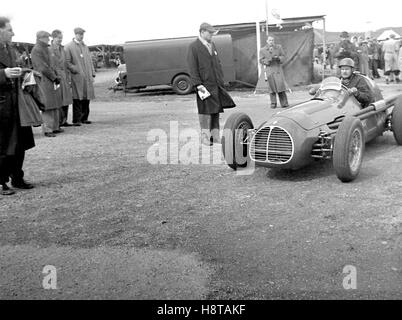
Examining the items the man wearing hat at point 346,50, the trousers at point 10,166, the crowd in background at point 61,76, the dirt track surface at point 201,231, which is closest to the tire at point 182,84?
the man wearing hat at point 346,50

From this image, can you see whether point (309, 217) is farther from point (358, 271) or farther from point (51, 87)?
point (51, 87)

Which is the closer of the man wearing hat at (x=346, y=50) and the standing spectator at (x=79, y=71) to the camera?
the standing spectator at (x=79, y=71)

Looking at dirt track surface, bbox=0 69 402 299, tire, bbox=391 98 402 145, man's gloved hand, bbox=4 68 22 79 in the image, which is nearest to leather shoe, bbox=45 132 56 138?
dirt track surface, bbox=0 69 402 299

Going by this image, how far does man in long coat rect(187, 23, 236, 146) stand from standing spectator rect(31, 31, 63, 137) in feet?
10.4

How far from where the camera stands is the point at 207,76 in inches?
312

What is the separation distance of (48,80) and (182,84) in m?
8.52

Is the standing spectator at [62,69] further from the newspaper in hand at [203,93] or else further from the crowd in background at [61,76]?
the newspaper in hand at [203,93]

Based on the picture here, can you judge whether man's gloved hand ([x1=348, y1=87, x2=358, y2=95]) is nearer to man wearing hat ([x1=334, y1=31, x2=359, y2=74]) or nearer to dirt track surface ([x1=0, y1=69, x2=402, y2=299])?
dirt track surface ([x1=0, y1=69, x2=402, y2=299])

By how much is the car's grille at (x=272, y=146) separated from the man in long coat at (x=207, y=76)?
2204mm

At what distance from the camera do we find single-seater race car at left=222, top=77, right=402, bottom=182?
5414 millimetres

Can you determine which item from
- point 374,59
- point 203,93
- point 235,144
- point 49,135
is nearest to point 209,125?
point 203,93

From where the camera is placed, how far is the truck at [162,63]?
17500 mm

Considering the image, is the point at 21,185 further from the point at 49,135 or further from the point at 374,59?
the point at 374,59
